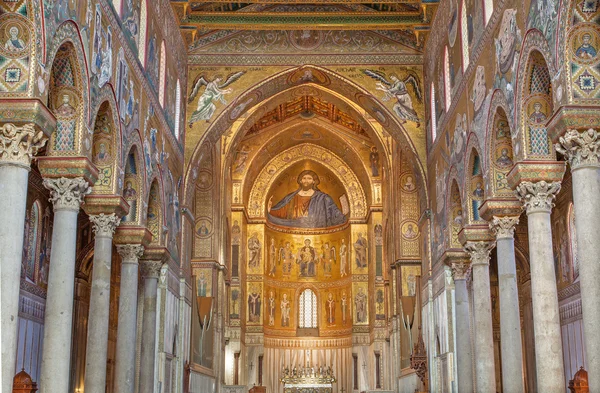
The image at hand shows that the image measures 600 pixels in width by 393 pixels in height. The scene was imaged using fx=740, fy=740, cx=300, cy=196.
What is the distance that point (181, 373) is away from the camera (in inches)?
949

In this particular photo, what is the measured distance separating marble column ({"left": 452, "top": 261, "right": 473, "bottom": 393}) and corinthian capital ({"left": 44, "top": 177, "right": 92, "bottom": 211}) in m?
11.1

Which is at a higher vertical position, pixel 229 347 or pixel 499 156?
pixel 499 156

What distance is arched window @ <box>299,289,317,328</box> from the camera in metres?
41.6

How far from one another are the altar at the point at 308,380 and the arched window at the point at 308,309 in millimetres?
2935

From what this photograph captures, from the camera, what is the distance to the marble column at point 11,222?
1029cm

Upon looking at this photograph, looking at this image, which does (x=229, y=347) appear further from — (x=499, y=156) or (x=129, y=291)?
(x=499, y=156)

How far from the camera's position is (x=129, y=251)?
60.7ft

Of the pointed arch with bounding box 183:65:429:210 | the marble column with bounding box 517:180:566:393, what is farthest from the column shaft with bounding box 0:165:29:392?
the pointed arch with bounding box 183:65:429:210

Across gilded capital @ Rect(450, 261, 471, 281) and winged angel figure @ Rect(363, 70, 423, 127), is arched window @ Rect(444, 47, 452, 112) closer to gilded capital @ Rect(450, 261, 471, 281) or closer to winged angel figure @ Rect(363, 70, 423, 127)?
winged angel figure @ Rect(363, 70, 423, 127)

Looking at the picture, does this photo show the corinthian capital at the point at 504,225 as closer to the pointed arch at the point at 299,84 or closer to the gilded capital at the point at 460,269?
the gilded capital at the point at 460,269

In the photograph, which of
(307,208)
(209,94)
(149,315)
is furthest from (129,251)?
(307,208)

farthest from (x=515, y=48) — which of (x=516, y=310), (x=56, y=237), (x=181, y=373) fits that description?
(x=181, y=373)

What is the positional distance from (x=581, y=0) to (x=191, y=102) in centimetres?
1649

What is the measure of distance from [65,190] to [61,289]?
6.01 ft
